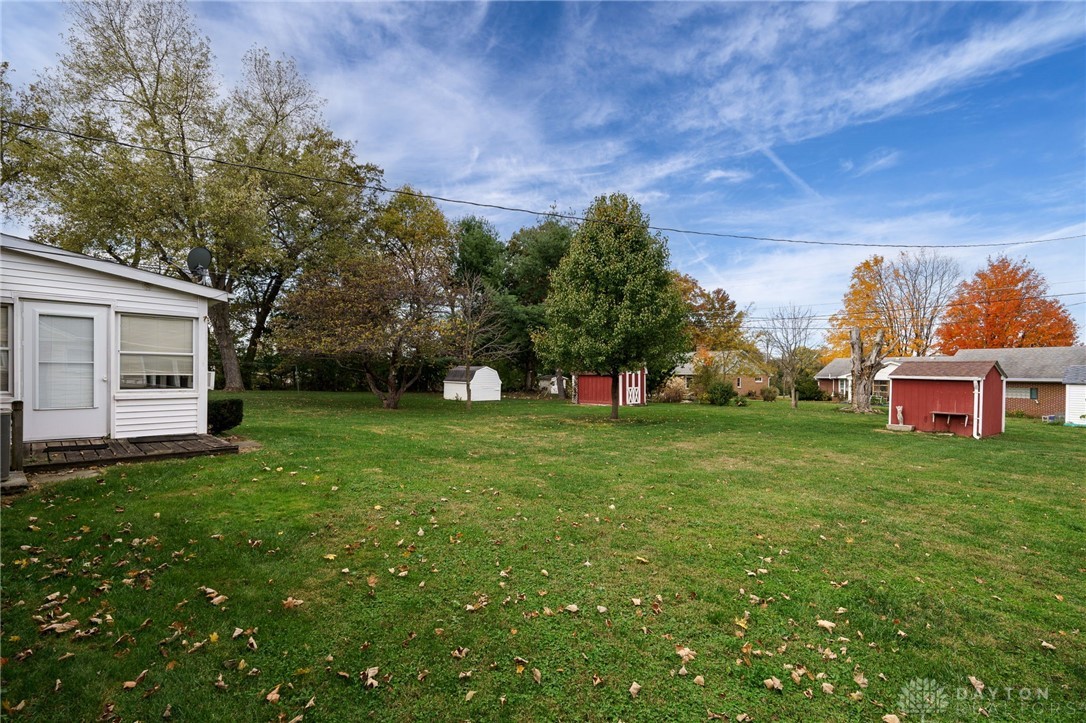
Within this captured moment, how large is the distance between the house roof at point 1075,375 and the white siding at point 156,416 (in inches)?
1411

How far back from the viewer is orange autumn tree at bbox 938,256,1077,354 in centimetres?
3131

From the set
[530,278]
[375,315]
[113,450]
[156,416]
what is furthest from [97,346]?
[530,278]

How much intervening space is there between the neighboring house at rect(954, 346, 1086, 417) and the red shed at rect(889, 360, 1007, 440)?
12.0m

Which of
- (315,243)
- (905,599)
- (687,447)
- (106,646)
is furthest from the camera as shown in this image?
(315,243)

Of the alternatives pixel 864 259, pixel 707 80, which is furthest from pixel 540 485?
pixel 864 259

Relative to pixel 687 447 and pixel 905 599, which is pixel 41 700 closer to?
pixel 905 599

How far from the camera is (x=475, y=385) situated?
26031 mm

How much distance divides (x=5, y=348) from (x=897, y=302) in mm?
44555

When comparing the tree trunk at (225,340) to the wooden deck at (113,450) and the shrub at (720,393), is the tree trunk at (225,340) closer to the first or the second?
the wooden deck at (113,450)

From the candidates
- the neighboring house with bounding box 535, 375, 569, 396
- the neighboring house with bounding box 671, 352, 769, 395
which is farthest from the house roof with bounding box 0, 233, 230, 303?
the neighboring house with bounding box 671, 352, 769, 395

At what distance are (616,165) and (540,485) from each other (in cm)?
1487

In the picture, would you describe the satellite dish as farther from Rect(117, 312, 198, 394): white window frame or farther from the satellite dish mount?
Rect(117, 312, 198, 394): white window frame

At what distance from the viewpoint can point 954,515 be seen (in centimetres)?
628

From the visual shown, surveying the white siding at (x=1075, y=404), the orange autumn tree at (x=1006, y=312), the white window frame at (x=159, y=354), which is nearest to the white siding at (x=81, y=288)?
the white window frame at (x=159, y=354)
